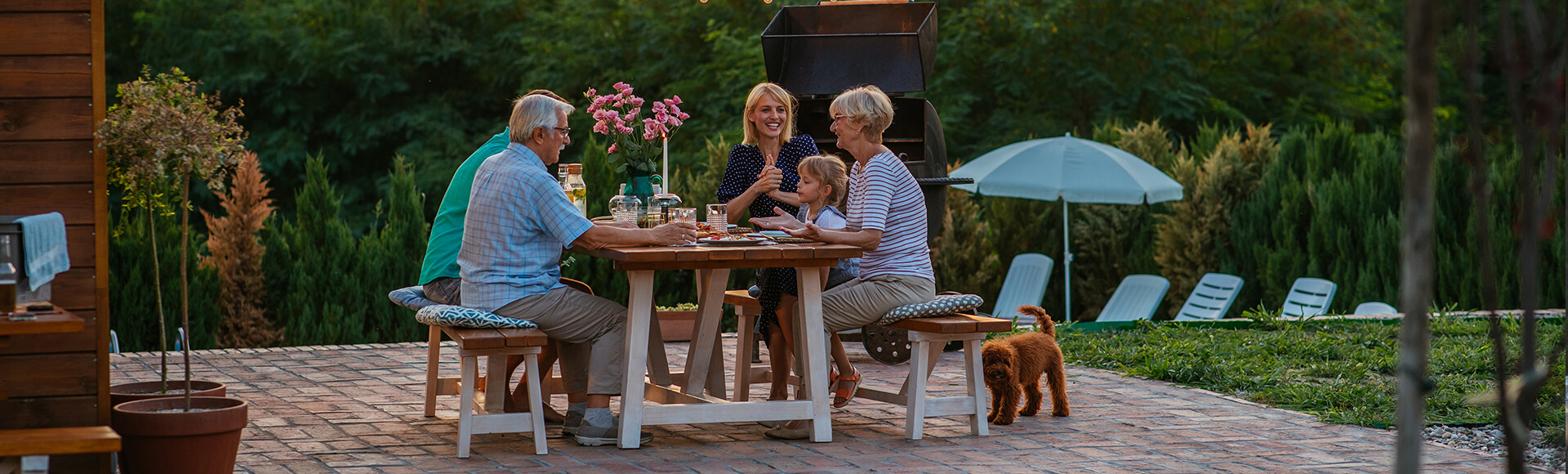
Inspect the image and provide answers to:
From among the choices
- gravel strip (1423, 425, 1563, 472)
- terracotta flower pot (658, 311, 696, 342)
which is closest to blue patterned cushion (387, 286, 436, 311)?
terracotta flower pot (658, 311, 696, 342)

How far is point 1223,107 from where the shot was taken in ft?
54.1

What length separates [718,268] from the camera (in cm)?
475

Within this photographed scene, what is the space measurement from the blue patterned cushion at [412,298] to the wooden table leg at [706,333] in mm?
943

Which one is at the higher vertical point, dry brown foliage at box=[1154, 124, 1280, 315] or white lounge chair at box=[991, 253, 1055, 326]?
dry brown foliage at box=[1154, 124, 1280, 315]

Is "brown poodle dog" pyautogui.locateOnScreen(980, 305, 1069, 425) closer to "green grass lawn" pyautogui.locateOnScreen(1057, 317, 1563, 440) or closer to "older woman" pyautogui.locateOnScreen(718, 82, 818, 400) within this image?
"older woman" pyautogui.locateOnScreen(718, 82, 818, 400)

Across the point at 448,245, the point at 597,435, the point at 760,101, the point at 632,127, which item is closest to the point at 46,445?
the point at 597,435

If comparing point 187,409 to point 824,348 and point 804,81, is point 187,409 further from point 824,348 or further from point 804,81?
point 804,81

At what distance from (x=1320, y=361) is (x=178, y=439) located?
17.0ft

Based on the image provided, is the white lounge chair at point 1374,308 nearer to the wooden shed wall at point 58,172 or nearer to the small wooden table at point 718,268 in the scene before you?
the small wooden table at point 718,268

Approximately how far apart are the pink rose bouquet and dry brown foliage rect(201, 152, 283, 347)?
4.00 meters

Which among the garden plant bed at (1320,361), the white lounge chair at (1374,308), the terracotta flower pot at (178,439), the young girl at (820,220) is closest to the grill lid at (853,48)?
the garden plant bed at (1320,361)

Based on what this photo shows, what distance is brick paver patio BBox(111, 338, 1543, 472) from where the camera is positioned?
14.4 ft

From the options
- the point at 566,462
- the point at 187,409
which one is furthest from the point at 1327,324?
the point at 187,409

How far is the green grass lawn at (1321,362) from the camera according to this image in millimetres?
5516
